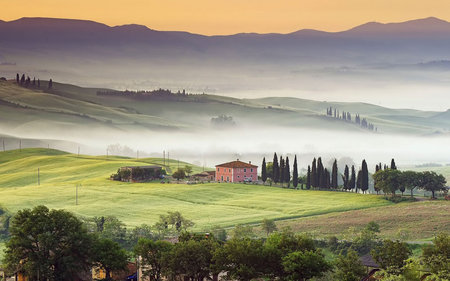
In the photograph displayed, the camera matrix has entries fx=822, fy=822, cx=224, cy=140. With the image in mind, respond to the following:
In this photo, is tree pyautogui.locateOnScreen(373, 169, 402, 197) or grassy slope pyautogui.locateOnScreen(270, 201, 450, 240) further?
tree pyautogui.locateOnScreen(373, 169, 402, 197)

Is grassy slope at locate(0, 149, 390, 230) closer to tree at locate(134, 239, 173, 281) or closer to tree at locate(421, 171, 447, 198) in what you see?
tree at locate(421, 171, 447, 198)

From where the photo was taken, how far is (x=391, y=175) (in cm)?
16138

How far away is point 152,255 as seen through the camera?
288 feet

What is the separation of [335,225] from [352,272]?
175ft

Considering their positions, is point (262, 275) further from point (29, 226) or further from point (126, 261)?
point (29, 226)

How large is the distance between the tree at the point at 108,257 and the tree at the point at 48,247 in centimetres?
96

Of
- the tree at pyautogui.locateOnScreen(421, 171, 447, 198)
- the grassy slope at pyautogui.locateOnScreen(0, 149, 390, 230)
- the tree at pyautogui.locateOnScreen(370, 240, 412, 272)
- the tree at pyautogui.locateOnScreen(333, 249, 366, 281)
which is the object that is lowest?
the tree at pyautogui.locateOnScreen(333, 249, 366, 281)

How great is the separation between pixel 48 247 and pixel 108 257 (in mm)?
6357

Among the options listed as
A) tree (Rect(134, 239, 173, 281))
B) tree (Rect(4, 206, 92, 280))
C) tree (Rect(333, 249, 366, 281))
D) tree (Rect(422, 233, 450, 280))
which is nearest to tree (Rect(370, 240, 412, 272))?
tree (Rect(422, 233, 450, 280))

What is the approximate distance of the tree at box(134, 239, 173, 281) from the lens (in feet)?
286

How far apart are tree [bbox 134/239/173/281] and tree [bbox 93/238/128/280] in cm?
184

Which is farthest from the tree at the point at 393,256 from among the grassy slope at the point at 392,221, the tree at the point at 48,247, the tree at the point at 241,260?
the grassy slope at the point at 392,221

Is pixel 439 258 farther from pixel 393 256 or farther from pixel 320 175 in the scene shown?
pixel 320 175

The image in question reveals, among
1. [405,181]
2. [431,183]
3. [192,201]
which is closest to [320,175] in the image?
[405,181]
